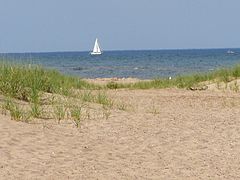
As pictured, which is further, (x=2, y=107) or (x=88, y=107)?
(x=88, y=107)

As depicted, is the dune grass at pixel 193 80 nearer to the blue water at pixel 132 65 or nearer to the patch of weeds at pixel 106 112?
the blue water at pixel 132 65

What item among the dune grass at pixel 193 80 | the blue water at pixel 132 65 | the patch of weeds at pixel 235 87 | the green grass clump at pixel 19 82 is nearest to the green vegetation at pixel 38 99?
the green grass clump at pixel 19 82

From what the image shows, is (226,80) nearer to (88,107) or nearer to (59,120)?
(88,107)

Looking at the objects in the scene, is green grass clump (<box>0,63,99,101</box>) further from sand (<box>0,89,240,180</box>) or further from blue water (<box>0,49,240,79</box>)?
sand (<box>0,89,240,180</box>)

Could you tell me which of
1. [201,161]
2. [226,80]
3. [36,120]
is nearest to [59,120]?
[36,120]

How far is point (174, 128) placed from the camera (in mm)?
9234

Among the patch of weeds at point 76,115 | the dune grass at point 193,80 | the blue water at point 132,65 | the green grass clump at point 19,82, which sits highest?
the green grass clump at point 19,82

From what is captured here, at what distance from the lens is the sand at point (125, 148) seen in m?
6.38

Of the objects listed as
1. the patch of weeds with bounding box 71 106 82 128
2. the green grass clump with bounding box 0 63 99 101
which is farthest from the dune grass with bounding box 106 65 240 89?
the patch of weeds with bounding box 71 106 82 128

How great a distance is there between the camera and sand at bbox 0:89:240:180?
6.38 metres

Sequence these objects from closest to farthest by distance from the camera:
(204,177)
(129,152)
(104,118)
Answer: (204,177) → (129,152) → (104,118)

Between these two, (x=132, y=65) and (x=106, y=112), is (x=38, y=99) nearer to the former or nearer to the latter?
(x=106, y=112)

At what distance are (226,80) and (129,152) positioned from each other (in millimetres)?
12302

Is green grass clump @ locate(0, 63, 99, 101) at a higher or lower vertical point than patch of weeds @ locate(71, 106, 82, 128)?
higher
